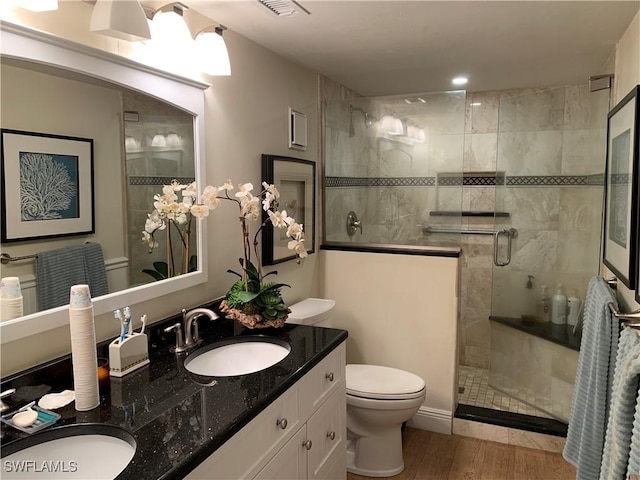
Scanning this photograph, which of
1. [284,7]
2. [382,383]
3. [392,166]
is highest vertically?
[284,7]

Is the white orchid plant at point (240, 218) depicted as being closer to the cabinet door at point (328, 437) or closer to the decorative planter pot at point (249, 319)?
the decorative planter pot at point (249, 319)

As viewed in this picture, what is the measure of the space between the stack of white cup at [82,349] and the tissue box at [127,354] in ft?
0.69

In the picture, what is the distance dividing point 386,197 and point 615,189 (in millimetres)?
1346

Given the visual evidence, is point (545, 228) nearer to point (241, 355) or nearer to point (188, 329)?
point (241, 355)

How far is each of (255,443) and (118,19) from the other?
133 centimetres

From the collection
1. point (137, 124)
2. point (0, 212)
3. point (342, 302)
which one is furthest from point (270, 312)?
point (342, 302)

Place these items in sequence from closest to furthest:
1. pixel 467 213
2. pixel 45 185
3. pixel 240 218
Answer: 1. pixel 45 185
2. pixel 240 218
3. pixel 467 213

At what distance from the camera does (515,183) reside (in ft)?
10.8

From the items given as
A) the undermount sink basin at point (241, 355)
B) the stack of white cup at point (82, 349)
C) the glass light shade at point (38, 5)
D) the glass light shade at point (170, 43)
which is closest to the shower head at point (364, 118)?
the glass light shade at point (170, 43)

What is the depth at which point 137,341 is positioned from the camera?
1667 millimetres

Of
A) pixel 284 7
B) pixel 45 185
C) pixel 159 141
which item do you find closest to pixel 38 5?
pixel 45 185

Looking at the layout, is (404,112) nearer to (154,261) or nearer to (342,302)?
(342,302)

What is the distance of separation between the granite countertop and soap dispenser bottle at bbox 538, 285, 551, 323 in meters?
2.00

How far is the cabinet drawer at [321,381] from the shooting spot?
1.82 meters
